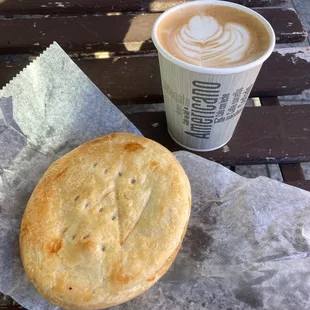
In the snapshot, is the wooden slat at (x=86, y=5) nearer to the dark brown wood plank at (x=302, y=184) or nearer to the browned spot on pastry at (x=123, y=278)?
the dark brown wood plank at (x=302, y=184)

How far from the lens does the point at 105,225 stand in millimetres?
1016

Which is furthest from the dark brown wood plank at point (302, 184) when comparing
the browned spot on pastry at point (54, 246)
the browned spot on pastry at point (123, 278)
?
the browned spot on pastry at point (54, 246)

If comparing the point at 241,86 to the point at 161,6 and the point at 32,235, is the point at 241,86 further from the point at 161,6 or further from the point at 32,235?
the point at 161,6

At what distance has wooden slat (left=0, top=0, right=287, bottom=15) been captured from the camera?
71.5 inches

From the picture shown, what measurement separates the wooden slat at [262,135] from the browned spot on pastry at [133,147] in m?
0.21

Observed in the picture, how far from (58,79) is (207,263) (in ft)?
2.33

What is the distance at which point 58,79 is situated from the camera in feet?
4.33

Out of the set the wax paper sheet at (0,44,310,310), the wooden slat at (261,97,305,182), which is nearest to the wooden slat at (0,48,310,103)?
the wax paper sheet at (0,44,310,310)

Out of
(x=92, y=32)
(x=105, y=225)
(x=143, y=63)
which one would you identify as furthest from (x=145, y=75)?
(x=105, y=225)

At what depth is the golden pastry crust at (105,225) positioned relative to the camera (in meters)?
0.97

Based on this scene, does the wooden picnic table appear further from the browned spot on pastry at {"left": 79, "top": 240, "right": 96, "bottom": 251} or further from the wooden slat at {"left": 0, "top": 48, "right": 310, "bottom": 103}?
the browned spot on pastry at {"left": 79, "top": 240, "right": 96, "bottom": 251}

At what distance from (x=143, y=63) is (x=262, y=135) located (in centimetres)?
53

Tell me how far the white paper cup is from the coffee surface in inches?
0.7

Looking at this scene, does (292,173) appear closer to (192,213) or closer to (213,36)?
(192,213)
